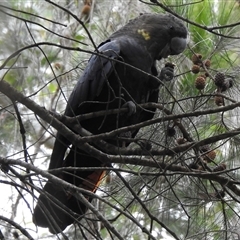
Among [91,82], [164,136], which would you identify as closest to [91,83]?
[91,82]

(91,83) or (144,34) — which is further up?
(144,34)

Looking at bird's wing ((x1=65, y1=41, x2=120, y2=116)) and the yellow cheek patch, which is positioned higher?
the yellow cheek patch

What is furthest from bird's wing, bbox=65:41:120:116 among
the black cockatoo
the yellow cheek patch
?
the yellow cheek patch

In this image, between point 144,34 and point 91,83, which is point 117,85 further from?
point 144,34

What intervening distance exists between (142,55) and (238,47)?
39cm

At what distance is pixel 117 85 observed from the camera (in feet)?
7.06

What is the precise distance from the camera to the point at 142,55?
227cm

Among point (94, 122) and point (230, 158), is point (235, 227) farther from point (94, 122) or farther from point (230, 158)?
point (94, 122)

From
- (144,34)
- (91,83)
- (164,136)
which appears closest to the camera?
(164,136)

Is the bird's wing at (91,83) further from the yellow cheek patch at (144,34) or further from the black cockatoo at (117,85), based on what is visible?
the yellow cheek patch at (144,34)

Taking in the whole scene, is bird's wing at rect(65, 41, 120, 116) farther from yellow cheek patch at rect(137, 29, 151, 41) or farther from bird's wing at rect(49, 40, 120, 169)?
yellow cheek patch at rect(137, 29, 151, 41)

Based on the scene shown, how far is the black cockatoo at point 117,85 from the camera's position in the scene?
207cm

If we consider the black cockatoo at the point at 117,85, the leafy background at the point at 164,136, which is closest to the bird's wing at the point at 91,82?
the black cockatoo at the point at 117,85

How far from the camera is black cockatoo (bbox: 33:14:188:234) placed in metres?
2.07
